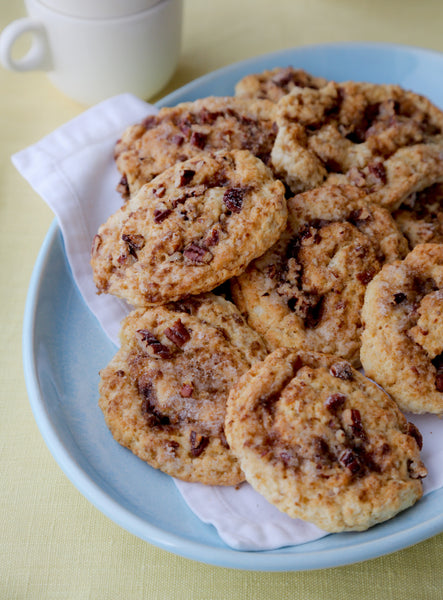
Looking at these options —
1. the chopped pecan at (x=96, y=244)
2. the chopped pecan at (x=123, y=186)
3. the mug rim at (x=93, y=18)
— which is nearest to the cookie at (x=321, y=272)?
the chopped pecan at (x=96, y=244)

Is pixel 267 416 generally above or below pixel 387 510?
above

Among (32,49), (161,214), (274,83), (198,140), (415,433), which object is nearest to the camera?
(415,433)

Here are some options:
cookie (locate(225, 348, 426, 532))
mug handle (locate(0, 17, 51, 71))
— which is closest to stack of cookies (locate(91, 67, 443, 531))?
cookie (locate(225, 348, 426, 532))

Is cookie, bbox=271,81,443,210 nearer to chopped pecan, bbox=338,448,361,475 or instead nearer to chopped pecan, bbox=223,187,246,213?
chopped pecan, bbox=223,187,246,213

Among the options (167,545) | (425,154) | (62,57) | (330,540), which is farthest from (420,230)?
(62,57)

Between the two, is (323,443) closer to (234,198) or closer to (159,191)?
(234,198)

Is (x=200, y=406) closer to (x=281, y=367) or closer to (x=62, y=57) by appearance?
(x=281, y=367)

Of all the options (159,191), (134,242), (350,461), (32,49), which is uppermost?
(32,49)

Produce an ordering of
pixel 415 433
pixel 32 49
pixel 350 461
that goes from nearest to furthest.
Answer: pixel 350 461 → pixel 415 433 → pixel 32 49

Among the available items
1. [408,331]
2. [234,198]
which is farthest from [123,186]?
[408,331]
